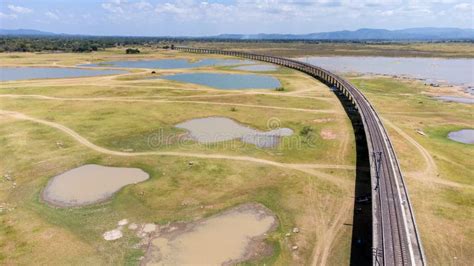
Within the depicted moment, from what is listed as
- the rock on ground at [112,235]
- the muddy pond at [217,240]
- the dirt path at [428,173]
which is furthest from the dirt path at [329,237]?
the rock on ground at [112,235]

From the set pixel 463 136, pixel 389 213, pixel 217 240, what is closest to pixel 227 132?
pixel 217 240

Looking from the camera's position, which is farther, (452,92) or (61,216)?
(452,92)

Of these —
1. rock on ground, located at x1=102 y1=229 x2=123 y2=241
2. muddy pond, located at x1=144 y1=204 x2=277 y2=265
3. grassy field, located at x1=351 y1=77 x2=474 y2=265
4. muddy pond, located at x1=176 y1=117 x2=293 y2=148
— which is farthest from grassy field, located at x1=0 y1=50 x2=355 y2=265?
grassy field, located at x1=351 y1=77 x2=474 y2=265

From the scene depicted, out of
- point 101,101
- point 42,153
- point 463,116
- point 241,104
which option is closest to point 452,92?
point 463,116

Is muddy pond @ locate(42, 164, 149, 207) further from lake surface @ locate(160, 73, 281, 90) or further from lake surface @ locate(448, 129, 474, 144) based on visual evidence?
lake surface @ locate(160, 73, 281, 90)

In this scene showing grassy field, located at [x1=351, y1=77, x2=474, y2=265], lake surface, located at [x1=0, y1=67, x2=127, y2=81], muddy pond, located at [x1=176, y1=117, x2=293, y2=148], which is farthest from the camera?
lake surface, located at [x1=0, y1=67, x2=127, y2=81]

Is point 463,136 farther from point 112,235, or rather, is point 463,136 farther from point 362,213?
point 112,235

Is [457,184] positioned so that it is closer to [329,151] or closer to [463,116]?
[329,151]

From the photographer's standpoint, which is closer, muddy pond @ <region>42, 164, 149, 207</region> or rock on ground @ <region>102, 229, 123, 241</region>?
rock on ground @ <region>102, 229, 123, 241</region>
